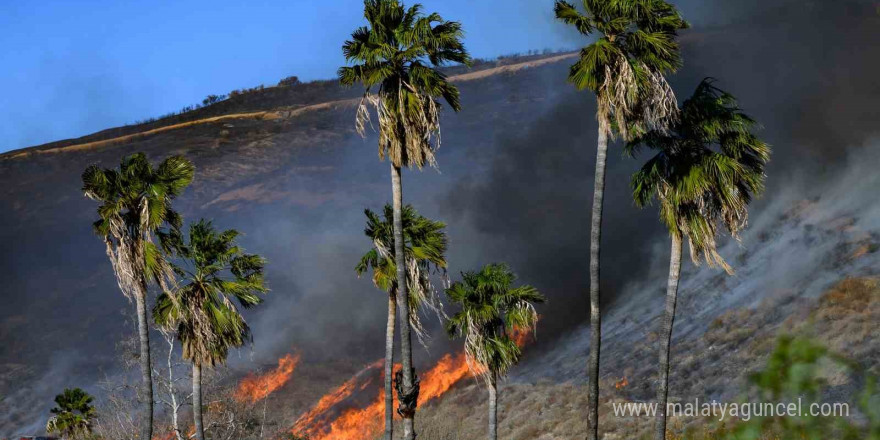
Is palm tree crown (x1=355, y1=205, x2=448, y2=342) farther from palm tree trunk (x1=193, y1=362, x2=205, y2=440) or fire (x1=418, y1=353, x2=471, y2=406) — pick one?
fire (x1=418, y1=353, x2=471, y2=406)

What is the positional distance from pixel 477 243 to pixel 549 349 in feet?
80.0

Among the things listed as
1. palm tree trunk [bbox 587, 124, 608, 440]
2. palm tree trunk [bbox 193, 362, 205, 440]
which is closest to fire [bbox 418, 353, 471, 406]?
palm tree trunk [bbox 193, 362, 205, 440]

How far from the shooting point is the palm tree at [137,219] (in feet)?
103

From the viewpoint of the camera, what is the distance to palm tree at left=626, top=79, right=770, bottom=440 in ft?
91.4

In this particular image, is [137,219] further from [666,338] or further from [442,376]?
[442,376]

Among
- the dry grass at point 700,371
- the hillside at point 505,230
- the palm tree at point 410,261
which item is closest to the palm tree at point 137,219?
the palm tree at point 410,261

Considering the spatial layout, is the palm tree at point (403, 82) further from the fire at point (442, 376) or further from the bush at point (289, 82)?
the bush at point (289, 82)

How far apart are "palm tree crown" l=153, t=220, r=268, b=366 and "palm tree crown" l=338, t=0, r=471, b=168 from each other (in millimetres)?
Answer: 7768

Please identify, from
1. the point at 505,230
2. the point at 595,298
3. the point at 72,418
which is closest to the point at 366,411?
the point at 72,418

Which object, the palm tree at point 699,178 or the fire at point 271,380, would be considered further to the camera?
the fire at point 271,380

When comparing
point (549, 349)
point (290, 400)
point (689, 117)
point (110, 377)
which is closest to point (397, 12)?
point (689, 117)

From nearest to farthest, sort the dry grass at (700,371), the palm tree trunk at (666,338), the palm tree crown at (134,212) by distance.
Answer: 1. the palm tree trunk at (666,338)
2. the palm tree crown at (134,212)
3. the dry grass at (700,371)

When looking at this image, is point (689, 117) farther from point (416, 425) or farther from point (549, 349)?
point (549, 349)

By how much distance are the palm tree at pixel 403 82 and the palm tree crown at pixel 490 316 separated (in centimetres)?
577
